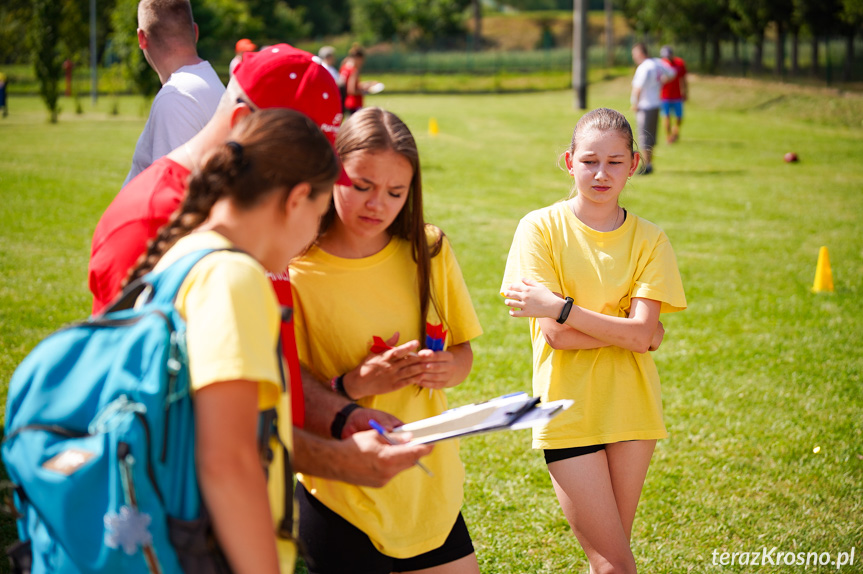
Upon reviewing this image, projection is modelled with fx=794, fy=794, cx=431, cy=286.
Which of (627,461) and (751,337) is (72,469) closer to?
(627,461)

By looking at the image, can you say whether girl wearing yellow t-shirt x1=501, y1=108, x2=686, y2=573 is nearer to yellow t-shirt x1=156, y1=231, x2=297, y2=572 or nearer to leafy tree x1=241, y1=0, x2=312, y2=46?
yellow t-shirt x1=156, y1=231, x2=297, y2=572

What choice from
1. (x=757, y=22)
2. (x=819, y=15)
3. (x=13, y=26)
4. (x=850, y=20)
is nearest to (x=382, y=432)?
(x=850, y=20)

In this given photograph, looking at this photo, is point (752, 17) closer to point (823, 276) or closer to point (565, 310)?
point (823, 276)

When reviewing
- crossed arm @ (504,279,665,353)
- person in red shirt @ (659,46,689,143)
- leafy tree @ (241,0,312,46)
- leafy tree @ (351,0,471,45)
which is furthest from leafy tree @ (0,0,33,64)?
crossed arm @ (504,279,665,353)

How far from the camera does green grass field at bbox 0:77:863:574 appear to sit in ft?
13.8

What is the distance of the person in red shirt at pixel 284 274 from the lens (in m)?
1.91

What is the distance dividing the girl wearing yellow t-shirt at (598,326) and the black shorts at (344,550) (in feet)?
2.14

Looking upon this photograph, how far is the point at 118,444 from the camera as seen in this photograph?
138 centimetres

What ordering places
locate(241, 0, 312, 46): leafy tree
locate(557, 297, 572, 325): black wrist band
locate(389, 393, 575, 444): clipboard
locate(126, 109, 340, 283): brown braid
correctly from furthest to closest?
locate(241, 0, 312, 46): leafy tree
locate(557, 297, 572, 325): black wrist band
locate(389, 393, 575, 444): clipboard
locate(126, 109, 340, 283): brown braid

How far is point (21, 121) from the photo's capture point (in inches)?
1077

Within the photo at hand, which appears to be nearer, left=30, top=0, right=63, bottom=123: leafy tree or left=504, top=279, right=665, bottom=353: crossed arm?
left=504, top=279, right=665, bottom=353: crossed arm

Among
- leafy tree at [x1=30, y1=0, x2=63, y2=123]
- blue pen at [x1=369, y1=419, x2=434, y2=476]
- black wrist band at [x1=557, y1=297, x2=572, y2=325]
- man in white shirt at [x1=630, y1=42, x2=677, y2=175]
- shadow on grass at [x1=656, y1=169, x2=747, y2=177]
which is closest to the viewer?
blue pen at [x1=369, y1=419, x2=434, y2=476]

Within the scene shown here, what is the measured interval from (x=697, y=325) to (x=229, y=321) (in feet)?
21.9

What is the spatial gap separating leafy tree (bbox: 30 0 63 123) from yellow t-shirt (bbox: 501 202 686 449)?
28.6m
